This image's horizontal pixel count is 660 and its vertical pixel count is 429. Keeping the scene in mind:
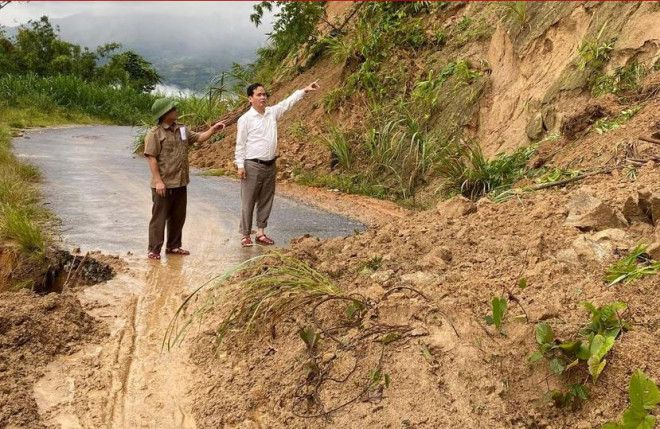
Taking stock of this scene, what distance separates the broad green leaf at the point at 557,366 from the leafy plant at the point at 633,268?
75cm

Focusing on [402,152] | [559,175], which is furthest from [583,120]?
[402,152]

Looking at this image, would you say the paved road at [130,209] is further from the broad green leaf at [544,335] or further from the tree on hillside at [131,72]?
the tree on hillside at [131,72]

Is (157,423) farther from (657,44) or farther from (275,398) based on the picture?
(657,44)

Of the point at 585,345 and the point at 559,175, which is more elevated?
the point at 559,175

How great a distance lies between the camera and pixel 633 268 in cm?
404

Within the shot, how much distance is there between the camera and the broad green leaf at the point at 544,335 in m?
3.55

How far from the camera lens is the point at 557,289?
159 inches

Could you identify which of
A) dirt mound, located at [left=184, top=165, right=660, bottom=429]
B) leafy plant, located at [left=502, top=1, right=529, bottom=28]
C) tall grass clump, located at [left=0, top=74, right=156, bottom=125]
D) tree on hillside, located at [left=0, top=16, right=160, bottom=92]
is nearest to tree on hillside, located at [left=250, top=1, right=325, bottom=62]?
leafy plant, located at [left=502, top=1, right=529, bottom=28]

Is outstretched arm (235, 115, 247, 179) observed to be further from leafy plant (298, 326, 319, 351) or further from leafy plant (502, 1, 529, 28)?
leafy plant (502, 1, 529, 28)

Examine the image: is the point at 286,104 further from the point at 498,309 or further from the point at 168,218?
the point at 498,309

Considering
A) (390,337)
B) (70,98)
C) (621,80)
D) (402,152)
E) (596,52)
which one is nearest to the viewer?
(390,337)

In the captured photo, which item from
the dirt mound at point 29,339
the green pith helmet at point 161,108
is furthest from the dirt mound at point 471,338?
the green pith helmet at point 161,108

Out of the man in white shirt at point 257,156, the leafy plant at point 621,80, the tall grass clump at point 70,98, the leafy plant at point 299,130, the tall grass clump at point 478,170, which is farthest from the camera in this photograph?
the tall grass clump at point 70,98

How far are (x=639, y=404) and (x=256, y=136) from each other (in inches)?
189
